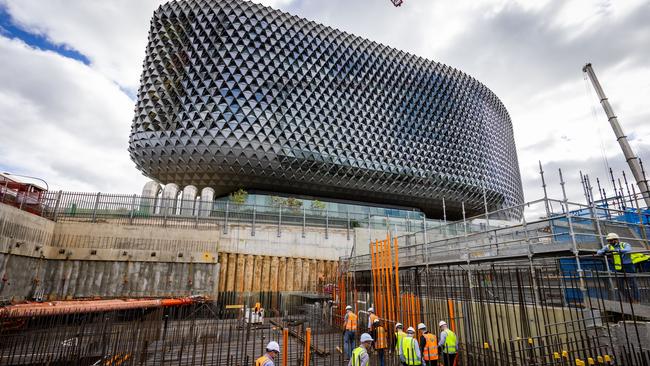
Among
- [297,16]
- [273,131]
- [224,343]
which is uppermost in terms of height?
[297,16]

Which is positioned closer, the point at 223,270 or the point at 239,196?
the point at 223,270

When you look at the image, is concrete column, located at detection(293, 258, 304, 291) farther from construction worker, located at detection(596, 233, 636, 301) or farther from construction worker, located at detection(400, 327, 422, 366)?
construction worker, located at detection(596, 233, 636, 301)

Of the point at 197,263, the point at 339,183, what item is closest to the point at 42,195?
the point at 197,263

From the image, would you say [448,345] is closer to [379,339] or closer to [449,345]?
[449,345]

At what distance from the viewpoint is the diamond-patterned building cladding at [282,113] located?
3719cm

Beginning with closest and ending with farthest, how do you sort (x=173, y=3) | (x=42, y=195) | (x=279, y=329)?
(x=279, y=329), (x=42, y=195), (x=173, y=3)

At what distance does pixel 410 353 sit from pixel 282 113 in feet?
115

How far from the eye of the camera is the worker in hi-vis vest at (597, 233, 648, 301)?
23.3 ft

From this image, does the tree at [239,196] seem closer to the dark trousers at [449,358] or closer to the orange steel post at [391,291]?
the orange steel post at [391,291]

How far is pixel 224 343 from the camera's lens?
11.5m

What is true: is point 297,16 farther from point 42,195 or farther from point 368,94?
point 42,195

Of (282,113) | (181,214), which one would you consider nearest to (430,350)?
(181,214)

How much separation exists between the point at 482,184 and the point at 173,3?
5010cm

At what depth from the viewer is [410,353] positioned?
268 inches
